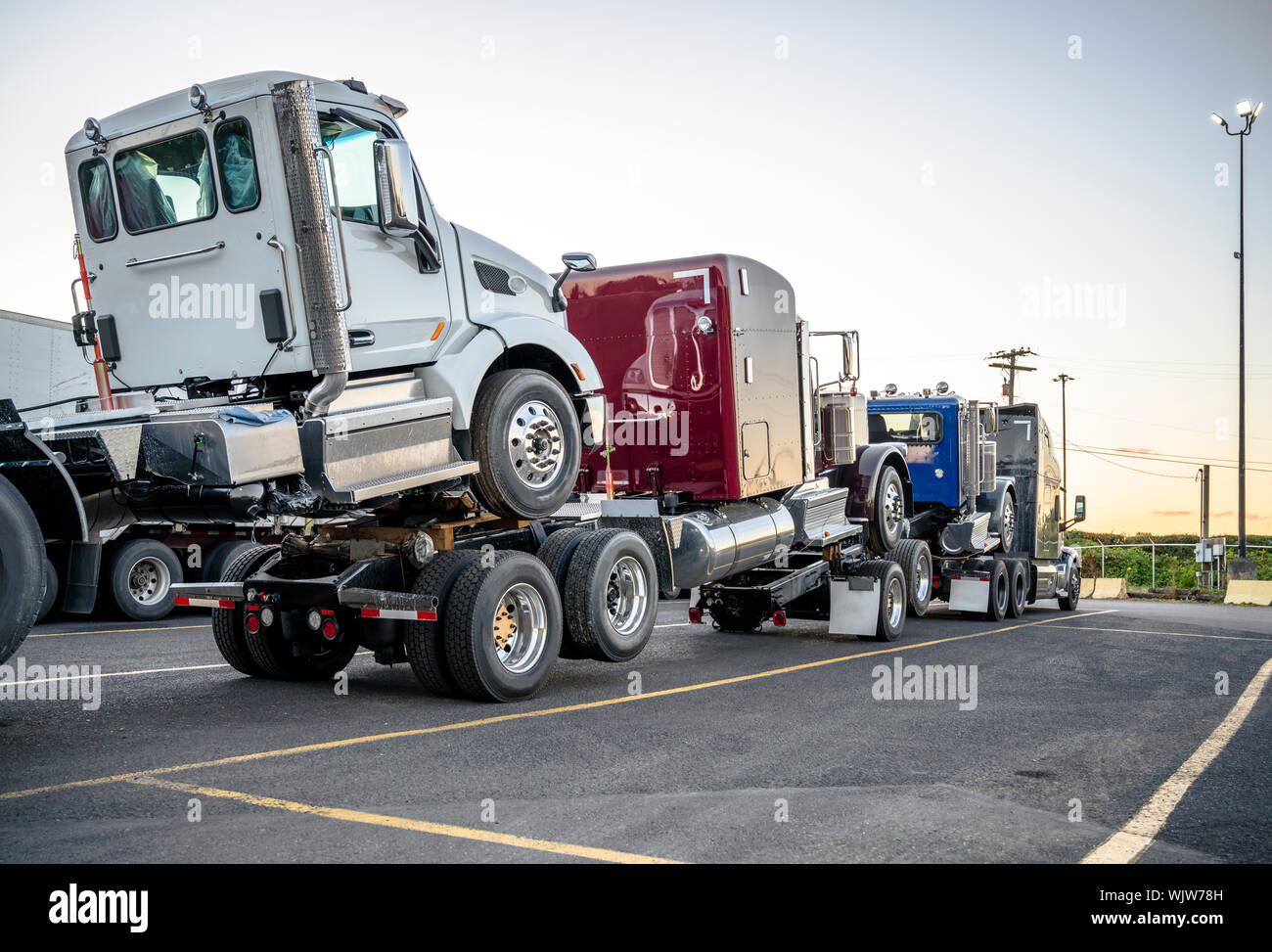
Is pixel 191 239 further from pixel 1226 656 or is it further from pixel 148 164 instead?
pixel 1226 656

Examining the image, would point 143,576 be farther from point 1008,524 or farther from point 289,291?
point 1008,524

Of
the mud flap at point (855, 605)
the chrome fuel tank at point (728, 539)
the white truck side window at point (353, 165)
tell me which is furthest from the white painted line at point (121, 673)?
the mud flap at point (855, 605)

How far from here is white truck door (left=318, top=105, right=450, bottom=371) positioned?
23.2 ft

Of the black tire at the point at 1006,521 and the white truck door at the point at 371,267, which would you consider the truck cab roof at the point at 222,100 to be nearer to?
the white truck door at the point at 371,267

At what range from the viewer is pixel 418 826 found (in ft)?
15.3

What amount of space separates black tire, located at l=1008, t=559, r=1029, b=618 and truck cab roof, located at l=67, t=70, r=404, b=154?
47.7 feet

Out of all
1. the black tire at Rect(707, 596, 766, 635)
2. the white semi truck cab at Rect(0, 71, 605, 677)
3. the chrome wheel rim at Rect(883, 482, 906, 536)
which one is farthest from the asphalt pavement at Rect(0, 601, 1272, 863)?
the chrome wheel rim at Rect(883, 482, 906, 536)

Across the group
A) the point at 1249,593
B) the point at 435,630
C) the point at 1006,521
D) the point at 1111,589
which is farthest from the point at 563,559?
the point at 1111,589

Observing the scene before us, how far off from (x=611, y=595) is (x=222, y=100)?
448cm

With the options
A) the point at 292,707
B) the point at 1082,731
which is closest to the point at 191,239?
the point at 292,707

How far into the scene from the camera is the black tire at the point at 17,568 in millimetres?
5551

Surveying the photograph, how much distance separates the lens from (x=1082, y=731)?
7.14m

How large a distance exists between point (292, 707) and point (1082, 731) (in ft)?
17.2

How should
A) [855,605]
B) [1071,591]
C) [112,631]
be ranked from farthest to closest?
[1071,591] → [112,631] → [855,605]
